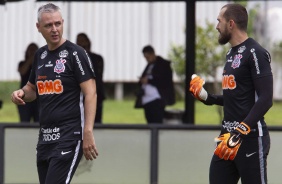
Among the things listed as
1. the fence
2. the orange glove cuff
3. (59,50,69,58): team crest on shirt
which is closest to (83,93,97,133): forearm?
(59,50,69,58): team crest on shirt

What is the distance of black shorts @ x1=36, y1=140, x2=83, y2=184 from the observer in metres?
6.88

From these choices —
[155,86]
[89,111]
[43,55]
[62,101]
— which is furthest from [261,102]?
[155,86]

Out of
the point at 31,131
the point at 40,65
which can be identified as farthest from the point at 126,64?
the point at 40,65

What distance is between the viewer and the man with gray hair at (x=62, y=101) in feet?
22.7

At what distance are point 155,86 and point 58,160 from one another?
8259 mm

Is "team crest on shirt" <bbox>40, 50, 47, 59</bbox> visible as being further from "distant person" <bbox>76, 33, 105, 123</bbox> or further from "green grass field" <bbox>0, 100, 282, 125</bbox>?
"green grass field" <bbox>0, 100, 282, 125</bbox>

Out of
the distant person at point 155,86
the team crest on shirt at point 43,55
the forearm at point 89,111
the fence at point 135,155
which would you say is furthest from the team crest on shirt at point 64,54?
the distant person at point 155,86

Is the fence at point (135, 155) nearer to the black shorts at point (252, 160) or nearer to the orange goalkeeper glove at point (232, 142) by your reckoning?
the black shorts at point (252, 160)

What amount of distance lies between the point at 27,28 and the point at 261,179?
24.2 meters

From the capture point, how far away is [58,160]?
6891 mm

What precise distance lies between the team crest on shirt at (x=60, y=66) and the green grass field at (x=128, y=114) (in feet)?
64.4

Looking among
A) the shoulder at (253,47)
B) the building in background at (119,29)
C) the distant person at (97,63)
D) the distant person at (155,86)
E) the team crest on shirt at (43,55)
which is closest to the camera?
the shoulder at (253,47)

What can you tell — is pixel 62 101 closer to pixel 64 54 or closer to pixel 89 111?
pixel 89 111

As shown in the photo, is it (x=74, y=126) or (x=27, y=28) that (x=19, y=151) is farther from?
(x=27, y=28)
